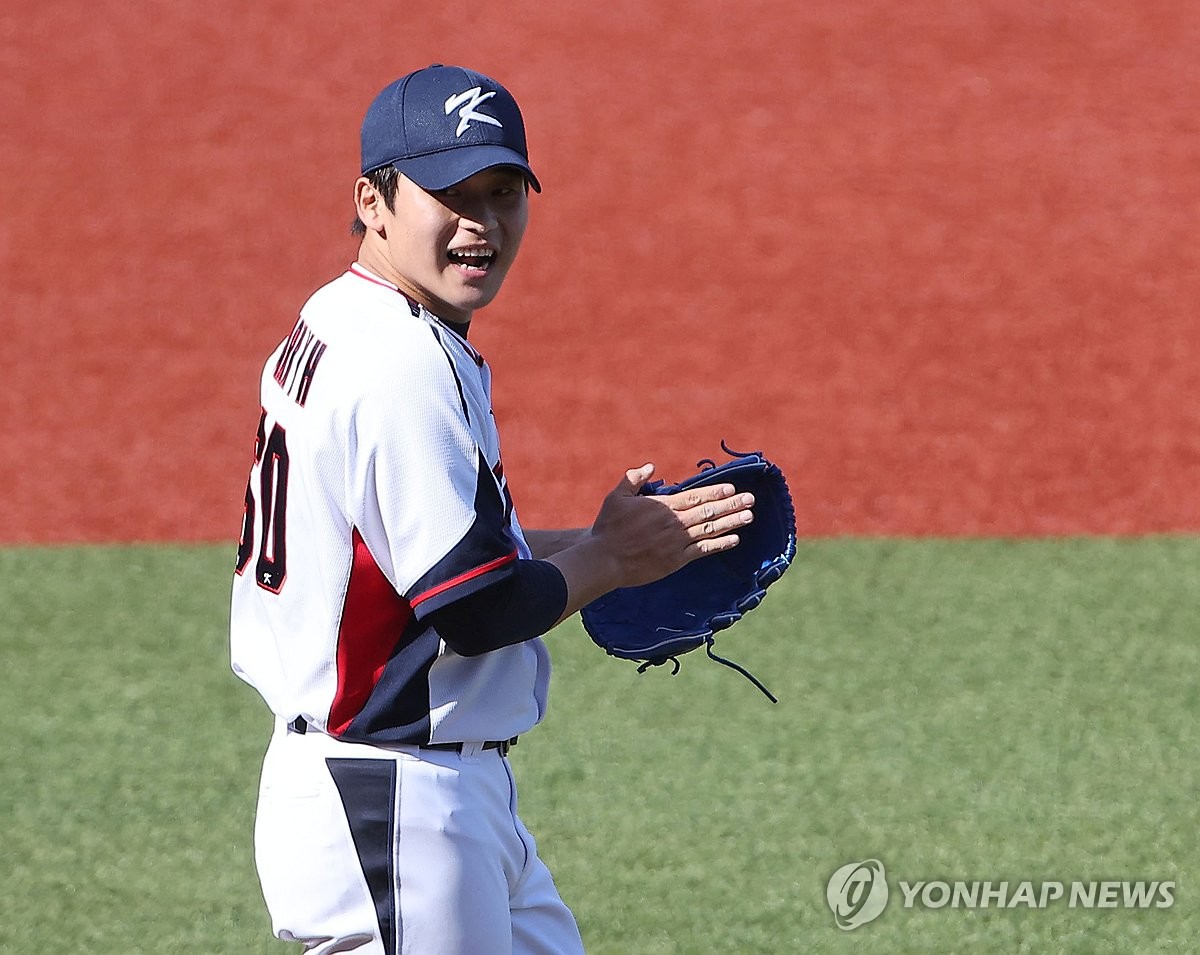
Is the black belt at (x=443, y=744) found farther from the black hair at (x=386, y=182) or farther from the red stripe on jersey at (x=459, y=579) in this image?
the black hair at (x=386, y=182)

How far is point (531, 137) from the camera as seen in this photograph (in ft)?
36.6

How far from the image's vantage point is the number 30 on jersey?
212 cm

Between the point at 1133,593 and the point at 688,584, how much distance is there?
12.9 feet

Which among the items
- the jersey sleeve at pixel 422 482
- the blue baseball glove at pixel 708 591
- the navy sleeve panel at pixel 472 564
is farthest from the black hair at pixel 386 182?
the blue baseball glove at pixel 708 591

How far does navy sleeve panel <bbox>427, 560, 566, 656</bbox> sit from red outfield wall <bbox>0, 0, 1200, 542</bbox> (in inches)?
218

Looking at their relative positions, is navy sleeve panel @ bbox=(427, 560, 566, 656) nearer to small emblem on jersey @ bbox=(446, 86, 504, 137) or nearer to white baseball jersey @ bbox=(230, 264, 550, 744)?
white baseball jersey @ bbox=(230, 264, 550, 744)

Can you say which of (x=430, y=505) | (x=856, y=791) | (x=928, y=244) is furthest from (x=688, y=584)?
(x=928, y=244)

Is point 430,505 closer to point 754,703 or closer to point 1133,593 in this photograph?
point 754,703

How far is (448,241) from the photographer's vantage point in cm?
215

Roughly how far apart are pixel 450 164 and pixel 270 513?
20.8 inches

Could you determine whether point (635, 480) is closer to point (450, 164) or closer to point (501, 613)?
point (501, 613)

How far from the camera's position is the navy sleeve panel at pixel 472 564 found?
1950 mm

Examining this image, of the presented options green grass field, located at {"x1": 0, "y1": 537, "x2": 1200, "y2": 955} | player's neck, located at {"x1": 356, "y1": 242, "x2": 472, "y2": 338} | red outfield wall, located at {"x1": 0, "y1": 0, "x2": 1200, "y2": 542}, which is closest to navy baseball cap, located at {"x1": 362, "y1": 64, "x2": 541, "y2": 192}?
player's neck, located at {"x1": 356, "y1": 242, "x2": 472, "y2": 338}

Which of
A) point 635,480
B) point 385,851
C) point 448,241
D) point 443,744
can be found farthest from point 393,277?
point 385,851
